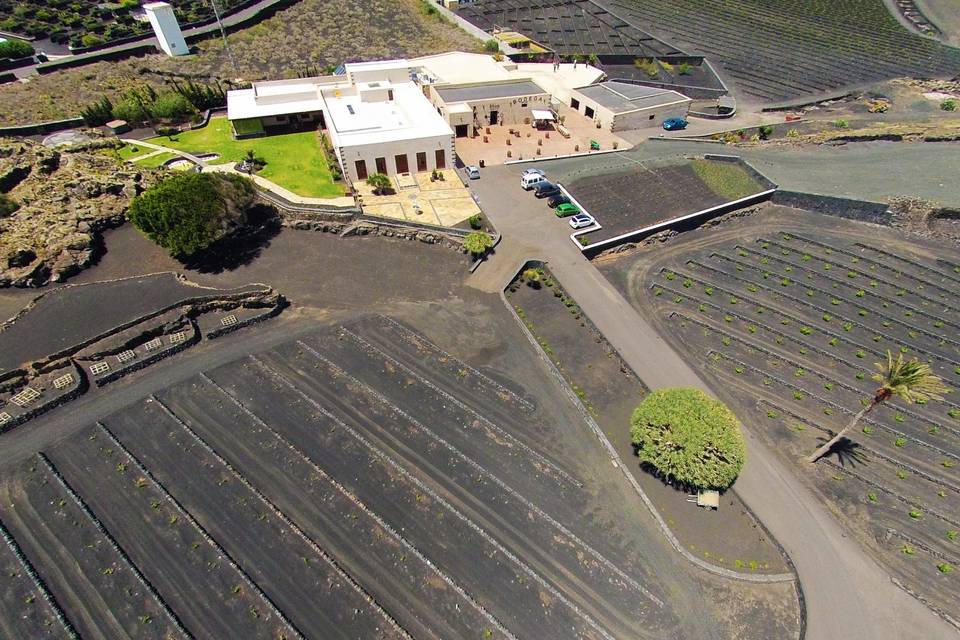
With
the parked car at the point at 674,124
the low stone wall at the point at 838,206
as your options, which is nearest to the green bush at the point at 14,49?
the parked car at the point at 674,124

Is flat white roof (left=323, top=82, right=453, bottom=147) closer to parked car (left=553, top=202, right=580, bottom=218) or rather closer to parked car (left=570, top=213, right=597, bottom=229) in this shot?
parked car (left=553, top=202, right=580, bottom=218)

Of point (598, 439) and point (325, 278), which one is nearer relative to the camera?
point (598, 439)

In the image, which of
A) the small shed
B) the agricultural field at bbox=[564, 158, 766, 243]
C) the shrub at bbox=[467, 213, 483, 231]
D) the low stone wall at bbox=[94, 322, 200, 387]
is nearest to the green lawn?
the small shed

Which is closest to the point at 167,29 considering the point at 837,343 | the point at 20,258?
the point at 20,258

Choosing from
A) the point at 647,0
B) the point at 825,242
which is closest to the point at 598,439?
the point at 825,242

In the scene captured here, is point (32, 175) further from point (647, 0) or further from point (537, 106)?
point (647, 0)
